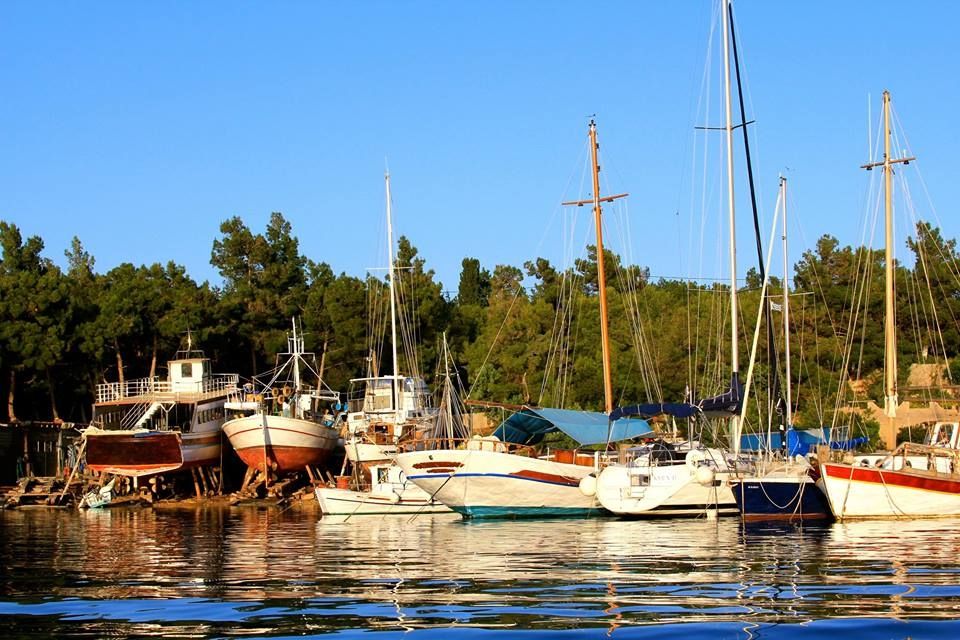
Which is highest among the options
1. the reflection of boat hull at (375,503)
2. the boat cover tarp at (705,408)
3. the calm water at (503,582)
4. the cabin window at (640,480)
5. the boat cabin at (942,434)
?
the boat cover tarp at (705,408)

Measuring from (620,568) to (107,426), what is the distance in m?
42.8

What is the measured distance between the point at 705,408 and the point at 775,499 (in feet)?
13.5

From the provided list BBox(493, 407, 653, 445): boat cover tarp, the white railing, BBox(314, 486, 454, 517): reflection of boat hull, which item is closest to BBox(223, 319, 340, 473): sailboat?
the white railing

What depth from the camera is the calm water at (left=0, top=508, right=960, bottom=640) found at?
14219mm

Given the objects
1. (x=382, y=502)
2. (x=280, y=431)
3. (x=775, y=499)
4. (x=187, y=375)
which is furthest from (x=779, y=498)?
(x=187, y=375)

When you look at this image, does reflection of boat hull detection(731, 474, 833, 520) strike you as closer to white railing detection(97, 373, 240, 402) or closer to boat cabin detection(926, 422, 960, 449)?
boat cabin detection(926, 422, 960, 449)

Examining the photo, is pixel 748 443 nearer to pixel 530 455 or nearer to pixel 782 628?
pixel 530 455

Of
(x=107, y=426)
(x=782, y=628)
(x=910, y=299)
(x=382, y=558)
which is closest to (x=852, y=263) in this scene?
(x=910, y=299)

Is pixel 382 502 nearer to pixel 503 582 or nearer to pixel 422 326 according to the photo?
pixel 503 582

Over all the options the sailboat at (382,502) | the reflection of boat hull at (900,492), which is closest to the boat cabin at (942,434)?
the reflection of boat hull at (900,492)

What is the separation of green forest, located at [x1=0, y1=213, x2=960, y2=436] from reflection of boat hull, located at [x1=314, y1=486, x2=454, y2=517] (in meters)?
15.0

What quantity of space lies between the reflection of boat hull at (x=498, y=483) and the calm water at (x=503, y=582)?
3711mm

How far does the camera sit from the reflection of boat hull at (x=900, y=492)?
32.0 metres

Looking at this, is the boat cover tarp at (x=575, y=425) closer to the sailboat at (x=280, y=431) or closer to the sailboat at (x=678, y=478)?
the sailboat at (x=678, y=478)
